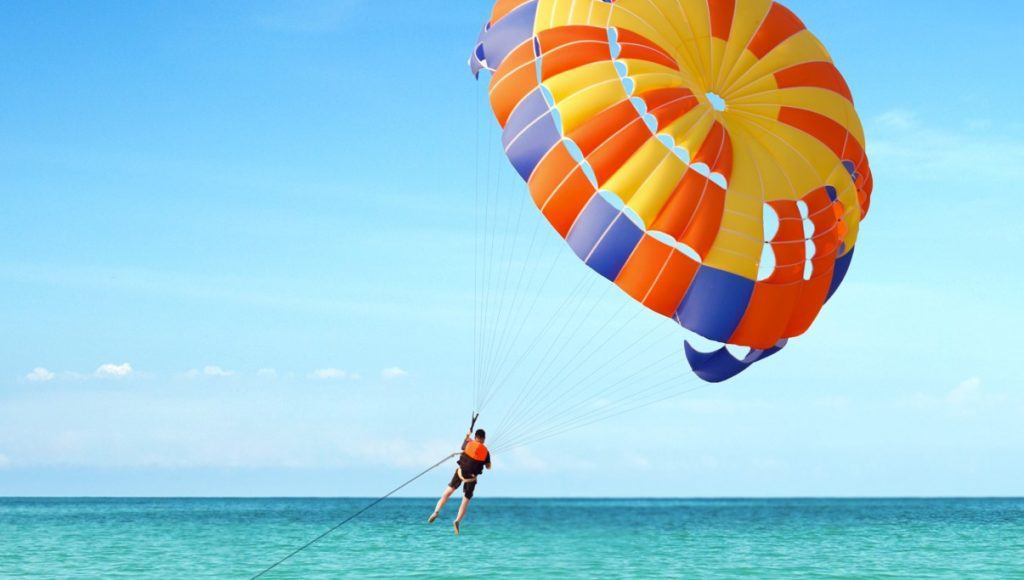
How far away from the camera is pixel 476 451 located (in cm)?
1211

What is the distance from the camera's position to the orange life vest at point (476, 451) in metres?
12.1

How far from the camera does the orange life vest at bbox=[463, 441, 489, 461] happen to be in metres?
12.1

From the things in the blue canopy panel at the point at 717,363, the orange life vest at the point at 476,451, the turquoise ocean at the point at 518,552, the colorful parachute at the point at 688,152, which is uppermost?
the colorful parachute at the point at 688,152

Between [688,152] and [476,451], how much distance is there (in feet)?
12.9

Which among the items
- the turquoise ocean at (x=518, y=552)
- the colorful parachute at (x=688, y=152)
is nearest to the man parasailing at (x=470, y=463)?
the colorful parachute at (x=688, y=152)

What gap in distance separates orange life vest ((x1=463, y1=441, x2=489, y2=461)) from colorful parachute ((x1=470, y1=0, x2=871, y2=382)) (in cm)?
229

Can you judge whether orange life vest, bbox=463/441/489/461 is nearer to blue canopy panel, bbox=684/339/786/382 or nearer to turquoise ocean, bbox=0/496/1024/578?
blue canopy panel, bbox=684/339/786/382

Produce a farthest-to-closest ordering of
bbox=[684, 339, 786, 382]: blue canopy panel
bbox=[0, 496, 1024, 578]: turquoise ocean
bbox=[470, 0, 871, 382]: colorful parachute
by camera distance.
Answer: bbox=[0, 496, 1024, 578]: turquoise ocean → bbox=[684, 339, 786, 382]: blue canopy panel → bbox=[470, 0, 871, 382]: colorful parachute

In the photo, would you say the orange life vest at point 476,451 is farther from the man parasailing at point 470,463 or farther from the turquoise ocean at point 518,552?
the turquoise ocean at point 518,552

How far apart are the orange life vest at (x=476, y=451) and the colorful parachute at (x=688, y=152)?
7.52 feet

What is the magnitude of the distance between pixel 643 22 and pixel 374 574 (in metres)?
13.2

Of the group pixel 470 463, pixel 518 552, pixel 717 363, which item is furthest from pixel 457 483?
pixel 518 552

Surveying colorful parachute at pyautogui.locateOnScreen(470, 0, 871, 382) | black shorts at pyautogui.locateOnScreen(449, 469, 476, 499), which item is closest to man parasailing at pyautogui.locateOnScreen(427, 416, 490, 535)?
black shorts at pyautogui.locateOnScreen(449, 469, 476, 499)

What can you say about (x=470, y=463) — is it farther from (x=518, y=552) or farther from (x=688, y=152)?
(x=518, y=552)
